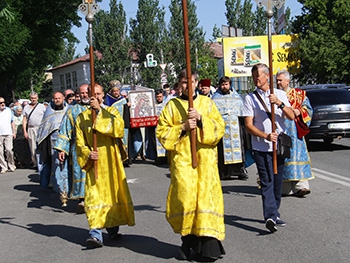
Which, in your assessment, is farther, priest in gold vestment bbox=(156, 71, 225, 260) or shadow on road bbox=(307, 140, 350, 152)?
shadow on road bbox=(307, 140, 350, 152)

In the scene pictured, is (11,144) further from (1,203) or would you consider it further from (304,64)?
(304,64)

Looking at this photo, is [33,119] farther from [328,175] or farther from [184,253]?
[184,253]

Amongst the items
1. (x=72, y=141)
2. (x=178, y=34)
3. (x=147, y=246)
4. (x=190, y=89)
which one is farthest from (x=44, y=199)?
(x=178, y=34)

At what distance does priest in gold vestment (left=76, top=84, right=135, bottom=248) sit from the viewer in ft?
22.6

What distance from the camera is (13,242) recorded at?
7.69m

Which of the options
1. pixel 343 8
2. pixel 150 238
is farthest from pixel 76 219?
pixel 343 8

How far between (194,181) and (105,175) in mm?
1378

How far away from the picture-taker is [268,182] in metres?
7.08

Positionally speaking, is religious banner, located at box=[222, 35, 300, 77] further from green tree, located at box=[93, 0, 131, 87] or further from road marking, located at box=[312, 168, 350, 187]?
green tree, located at box=[93, 0, 131, 87]

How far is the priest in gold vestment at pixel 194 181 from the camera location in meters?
5.94

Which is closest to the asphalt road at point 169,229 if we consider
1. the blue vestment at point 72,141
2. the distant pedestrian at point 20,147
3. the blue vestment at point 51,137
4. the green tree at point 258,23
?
the blue vestment at point 72,141

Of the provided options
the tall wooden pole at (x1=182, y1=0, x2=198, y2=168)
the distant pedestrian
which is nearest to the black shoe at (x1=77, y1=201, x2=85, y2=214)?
the tall wooden pole at (x1=182, y1=0, x2=198, y2=168)

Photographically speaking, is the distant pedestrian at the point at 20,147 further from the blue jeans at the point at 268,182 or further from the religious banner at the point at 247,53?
the religious banner at the point at 247,53

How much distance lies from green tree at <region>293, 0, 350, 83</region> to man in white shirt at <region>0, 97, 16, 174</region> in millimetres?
31278
